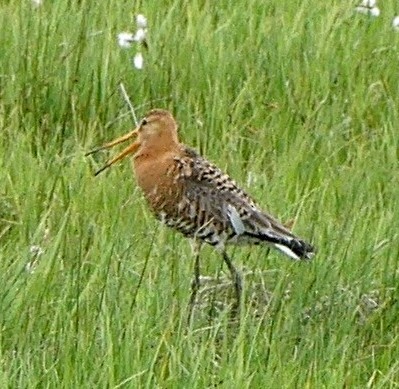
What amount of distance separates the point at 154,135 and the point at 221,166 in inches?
22.2

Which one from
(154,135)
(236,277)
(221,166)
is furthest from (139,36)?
(236,277)

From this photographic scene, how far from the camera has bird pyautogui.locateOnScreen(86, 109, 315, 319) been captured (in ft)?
14.7

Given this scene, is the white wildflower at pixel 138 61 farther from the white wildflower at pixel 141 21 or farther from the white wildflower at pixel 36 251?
the white wildflower at pixel 36 251

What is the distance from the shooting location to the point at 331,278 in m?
4.27

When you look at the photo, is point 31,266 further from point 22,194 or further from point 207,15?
point 207,15

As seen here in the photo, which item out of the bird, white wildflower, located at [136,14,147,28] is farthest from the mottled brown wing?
white wildflower, located at [136,14,147,28]

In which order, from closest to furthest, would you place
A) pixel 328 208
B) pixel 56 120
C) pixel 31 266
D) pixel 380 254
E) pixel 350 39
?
1. pixel 31 266
2. pixel 380 254
3. pixel 328 208
4. pixel 56 120
5. pixel 350 39

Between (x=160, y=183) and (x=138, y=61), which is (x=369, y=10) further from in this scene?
(x=160, y=183)

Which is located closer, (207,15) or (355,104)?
(355,104)

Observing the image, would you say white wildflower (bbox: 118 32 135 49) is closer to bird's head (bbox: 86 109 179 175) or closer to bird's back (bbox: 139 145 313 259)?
bird's head (bbox: 86 109 179 175)

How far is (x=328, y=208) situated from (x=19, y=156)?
3.51 feet

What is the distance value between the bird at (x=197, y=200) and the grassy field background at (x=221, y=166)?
84 millimetres

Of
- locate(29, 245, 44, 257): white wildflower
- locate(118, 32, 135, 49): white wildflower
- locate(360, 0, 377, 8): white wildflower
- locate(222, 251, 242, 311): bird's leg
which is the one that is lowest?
locate(222, 251, 242, 311): bird's leg

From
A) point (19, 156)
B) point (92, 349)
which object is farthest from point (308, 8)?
point (92, 349)
